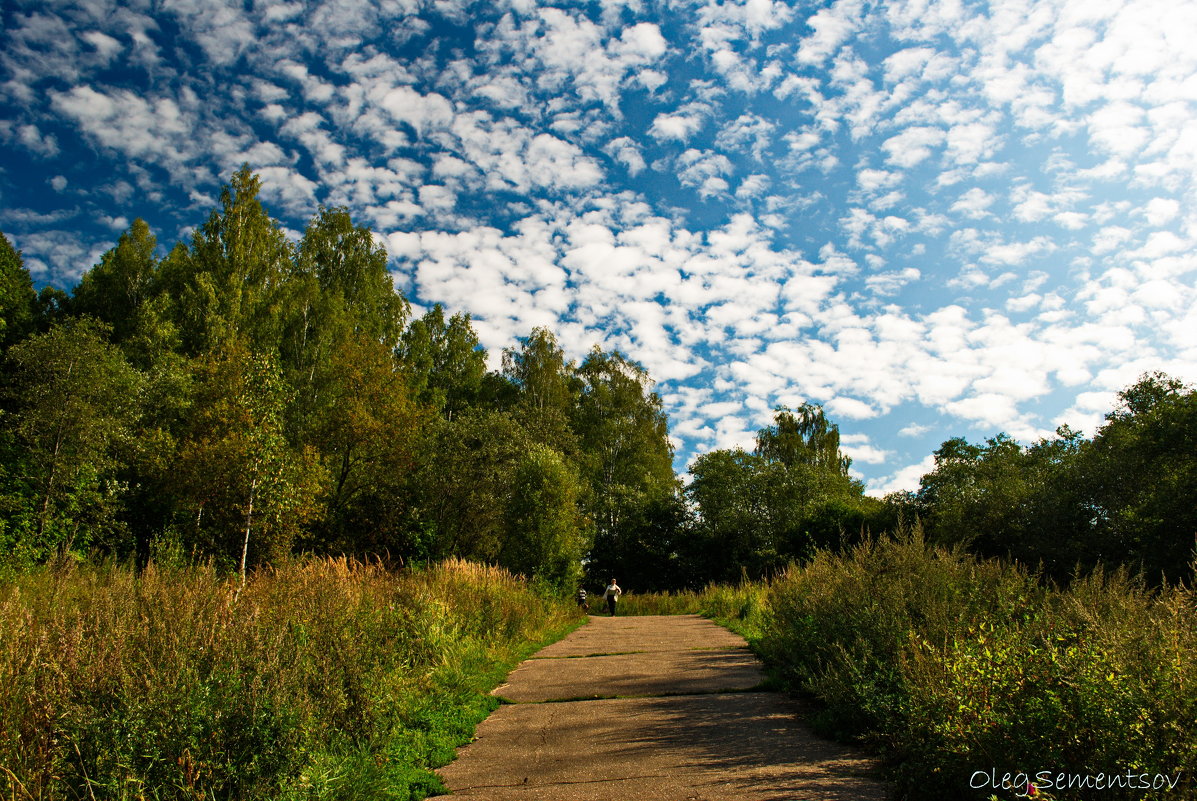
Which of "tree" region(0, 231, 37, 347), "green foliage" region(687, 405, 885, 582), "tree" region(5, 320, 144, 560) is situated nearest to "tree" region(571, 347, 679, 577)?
"green foliage" region(687, 405, 885, 582)

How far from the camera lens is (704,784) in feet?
13.9

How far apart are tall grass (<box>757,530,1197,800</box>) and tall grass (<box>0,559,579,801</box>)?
340 cm

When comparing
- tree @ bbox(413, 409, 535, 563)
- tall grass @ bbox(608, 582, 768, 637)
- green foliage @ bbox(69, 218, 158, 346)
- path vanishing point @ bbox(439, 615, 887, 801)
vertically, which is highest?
green foliage @ bbox(69, 218, 158, 346)

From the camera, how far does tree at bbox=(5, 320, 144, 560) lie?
1902 centimetres

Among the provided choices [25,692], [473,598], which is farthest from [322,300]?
[25,692]

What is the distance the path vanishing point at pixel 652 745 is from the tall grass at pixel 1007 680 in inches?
17.6

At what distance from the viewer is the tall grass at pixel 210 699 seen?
134 inches

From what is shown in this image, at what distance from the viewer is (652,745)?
5184 millimetres

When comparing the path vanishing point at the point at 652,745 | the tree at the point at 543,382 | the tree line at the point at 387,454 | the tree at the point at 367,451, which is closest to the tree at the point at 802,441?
the tree line at the point at 387,454

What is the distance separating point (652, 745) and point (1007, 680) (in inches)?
105

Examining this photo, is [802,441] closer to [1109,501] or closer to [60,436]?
[1109,501]

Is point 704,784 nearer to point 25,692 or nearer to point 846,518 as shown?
point 25,692

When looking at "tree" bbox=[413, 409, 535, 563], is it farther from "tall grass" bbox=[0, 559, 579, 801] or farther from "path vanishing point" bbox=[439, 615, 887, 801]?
"tall grass" bbox=[0, 559, 579, 801]

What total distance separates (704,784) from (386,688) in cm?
286
